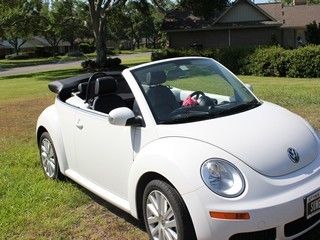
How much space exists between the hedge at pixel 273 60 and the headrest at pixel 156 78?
18.5 metres

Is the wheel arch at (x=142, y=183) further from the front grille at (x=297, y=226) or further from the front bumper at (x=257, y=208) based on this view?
the front grille at (x=297, y=226)

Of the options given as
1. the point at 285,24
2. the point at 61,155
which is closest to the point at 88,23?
the point at 285,24

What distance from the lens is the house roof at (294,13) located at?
47.4 metres

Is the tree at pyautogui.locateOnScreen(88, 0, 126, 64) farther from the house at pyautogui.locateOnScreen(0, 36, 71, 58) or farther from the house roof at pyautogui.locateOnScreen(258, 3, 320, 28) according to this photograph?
the house at pyautogui.locateOnScreen(0, 36, 71, 58)

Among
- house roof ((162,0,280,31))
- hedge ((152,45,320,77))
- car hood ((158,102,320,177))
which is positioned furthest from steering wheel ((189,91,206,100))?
house roof ((162,0,280,31))

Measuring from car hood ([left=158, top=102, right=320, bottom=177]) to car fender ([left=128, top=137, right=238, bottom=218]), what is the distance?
→ 8cm

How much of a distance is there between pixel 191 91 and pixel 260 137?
1269mm

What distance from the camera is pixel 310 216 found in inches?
149

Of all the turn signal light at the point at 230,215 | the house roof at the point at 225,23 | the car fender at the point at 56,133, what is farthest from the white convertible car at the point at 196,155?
the house roof at the point at 225,23

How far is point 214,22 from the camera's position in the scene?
4219cm

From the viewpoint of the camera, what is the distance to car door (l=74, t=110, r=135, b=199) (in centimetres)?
464

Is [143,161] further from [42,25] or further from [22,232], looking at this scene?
[42,25]

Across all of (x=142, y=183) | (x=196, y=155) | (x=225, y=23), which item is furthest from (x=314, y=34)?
(x=196, y=155)

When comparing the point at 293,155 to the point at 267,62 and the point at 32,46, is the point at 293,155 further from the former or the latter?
the point at 32,46
